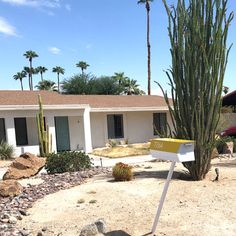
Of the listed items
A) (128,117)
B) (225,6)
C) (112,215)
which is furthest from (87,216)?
(128,117)

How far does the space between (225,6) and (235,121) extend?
52.5 ft

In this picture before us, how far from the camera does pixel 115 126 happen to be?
22906mm

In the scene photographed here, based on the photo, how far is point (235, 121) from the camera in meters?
23.4

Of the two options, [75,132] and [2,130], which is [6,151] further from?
[75,132]

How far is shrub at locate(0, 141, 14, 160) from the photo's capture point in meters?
16.6

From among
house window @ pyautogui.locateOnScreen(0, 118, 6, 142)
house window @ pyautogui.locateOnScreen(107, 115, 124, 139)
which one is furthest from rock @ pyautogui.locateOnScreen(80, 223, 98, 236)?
house window @ pyautogui.locateOnScreen(107, 115, 124, 139)

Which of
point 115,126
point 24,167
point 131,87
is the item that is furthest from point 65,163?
point 131,87

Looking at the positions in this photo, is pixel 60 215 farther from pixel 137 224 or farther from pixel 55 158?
pixel 55 158

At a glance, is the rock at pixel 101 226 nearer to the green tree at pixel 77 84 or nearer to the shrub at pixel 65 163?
the shrub at pixel 65 163

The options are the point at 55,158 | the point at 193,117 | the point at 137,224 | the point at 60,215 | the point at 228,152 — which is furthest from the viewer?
the point at 228,152

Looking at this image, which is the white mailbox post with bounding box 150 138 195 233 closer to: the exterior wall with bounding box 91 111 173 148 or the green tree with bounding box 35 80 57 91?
the exterior wall with bounding box 91 111 173 148

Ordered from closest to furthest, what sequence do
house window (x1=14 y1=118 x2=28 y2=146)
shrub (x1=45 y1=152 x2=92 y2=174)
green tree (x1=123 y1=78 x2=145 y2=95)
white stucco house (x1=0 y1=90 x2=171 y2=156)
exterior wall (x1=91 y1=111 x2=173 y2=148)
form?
shrub (x1=45 y1=152 x2=92 y2=174) < white stucco house (x1=0 y1=90 x2=171 y2=156) < house window (x1=14 y1=118 x2=28 y2=146) < exterior wall (x1=91 y1=111 x2=173 y2=148) < green tree (x1=123 y1=78 x2=145 y2=95)

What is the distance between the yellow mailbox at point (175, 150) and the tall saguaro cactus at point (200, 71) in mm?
3478

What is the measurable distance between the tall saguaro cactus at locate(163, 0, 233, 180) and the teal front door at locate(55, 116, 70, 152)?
12.5 meters
